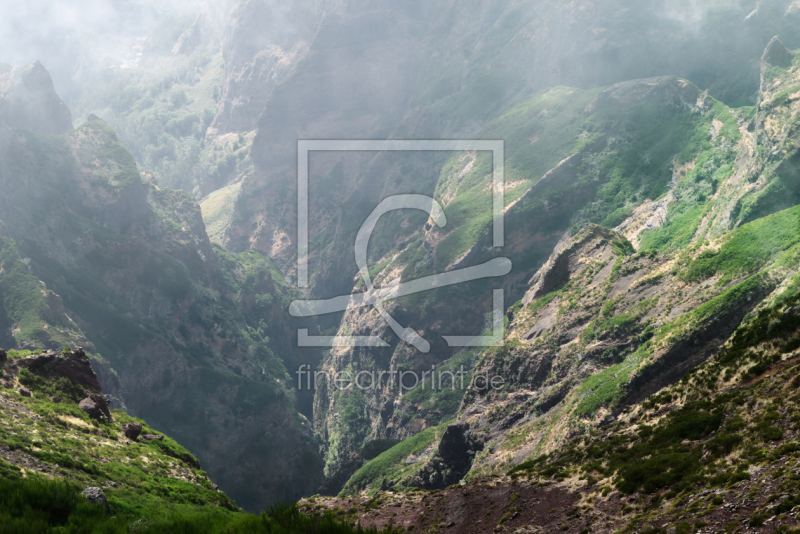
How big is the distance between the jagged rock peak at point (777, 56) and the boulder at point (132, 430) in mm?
140035

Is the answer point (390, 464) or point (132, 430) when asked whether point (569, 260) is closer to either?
point (390, 464)

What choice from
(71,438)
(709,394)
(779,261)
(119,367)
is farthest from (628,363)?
(119,367)

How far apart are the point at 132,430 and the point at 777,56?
467ft

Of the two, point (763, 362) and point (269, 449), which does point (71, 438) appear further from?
point (269, 449)

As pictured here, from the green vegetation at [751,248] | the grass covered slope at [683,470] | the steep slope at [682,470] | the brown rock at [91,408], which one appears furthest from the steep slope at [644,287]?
the brown rock at [91,408]

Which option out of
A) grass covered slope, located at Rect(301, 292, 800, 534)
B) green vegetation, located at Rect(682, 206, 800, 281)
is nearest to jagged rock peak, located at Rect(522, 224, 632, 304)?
green vegetation, located at Rect(682, 206, 800, 281)

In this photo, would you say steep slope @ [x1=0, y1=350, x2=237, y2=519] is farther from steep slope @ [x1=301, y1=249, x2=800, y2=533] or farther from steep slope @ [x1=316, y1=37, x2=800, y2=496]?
steep slope @ [x1=316, y1=37, x2=800, y2=496]

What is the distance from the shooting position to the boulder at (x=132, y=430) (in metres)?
64.1

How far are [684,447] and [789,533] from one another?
19.0 meters

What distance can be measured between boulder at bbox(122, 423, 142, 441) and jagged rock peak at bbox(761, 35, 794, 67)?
140035 millimetres

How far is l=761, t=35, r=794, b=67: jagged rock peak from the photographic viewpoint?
4734 inches

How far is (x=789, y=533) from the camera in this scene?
20203 millimetres

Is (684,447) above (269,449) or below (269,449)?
above

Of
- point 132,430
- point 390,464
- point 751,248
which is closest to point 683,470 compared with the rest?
point 751,248
